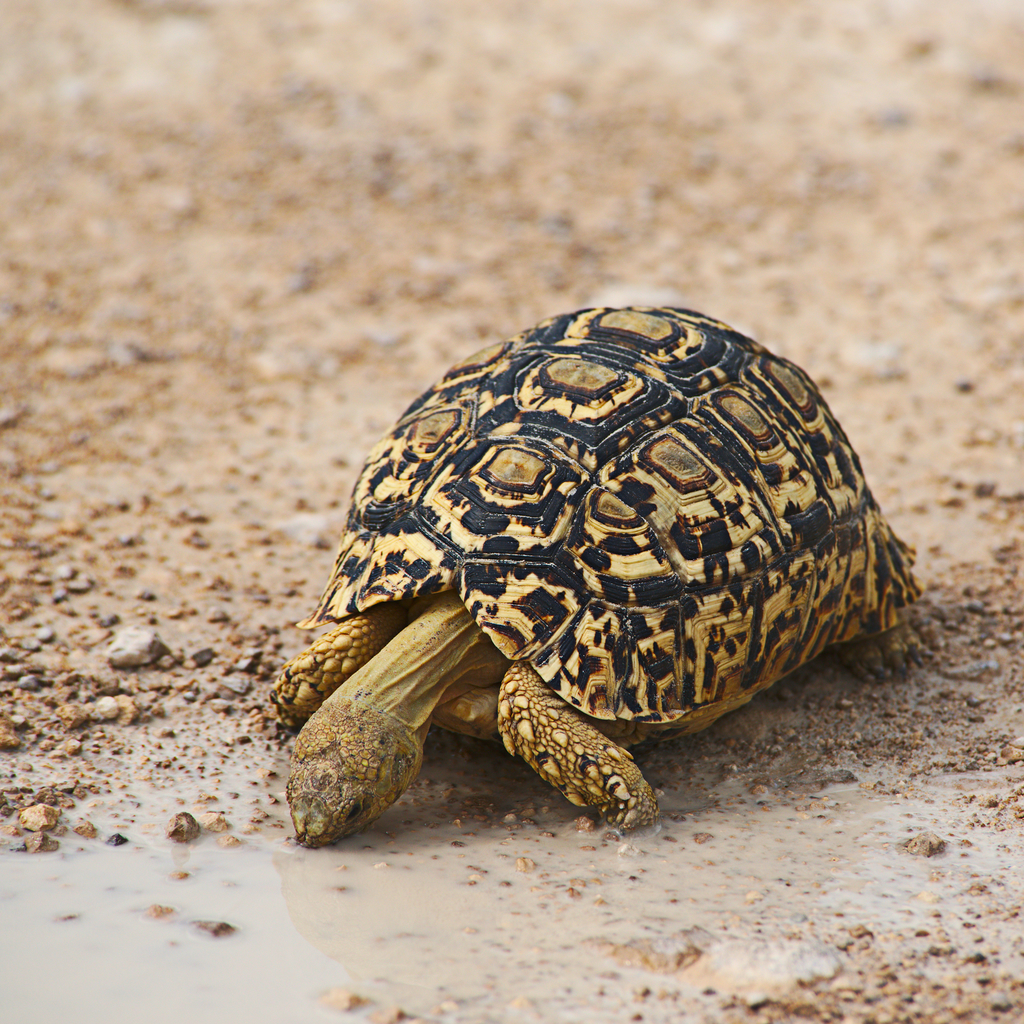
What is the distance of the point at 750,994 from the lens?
2.15 m

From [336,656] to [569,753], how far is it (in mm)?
690

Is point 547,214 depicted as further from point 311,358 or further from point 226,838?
point 226,838

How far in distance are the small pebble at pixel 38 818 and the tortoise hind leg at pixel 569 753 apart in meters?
1.10

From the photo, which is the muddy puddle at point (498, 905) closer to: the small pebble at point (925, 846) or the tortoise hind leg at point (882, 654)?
the small pebble at point (925, 846)

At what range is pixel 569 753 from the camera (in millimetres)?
2637

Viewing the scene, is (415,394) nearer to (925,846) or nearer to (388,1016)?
(925,846)

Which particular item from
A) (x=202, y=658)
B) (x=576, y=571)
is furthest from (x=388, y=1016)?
(x=202, y=658)

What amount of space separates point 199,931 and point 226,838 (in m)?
0.33

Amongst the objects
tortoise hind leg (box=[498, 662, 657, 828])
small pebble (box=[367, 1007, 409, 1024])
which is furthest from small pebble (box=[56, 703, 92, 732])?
small pebble (box=[367, 1007, 409, 1024])

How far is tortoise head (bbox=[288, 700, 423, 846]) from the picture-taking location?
8.22 feet

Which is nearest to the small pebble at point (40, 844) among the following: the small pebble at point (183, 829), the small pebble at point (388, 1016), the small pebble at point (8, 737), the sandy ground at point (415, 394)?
the sandy ground at point (415, 394)

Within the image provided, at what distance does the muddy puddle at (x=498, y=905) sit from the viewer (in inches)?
84.7

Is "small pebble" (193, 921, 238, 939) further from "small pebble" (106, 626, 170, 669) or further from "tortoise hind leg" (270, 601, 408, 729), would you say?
"small pebble" (106, 626, 170, 669)

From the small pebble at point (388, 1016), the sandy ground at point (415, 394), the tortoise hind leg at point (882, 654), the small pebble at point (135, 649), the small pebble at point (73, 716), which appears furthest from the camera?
the tortoise hind leg at point (882, 654)
